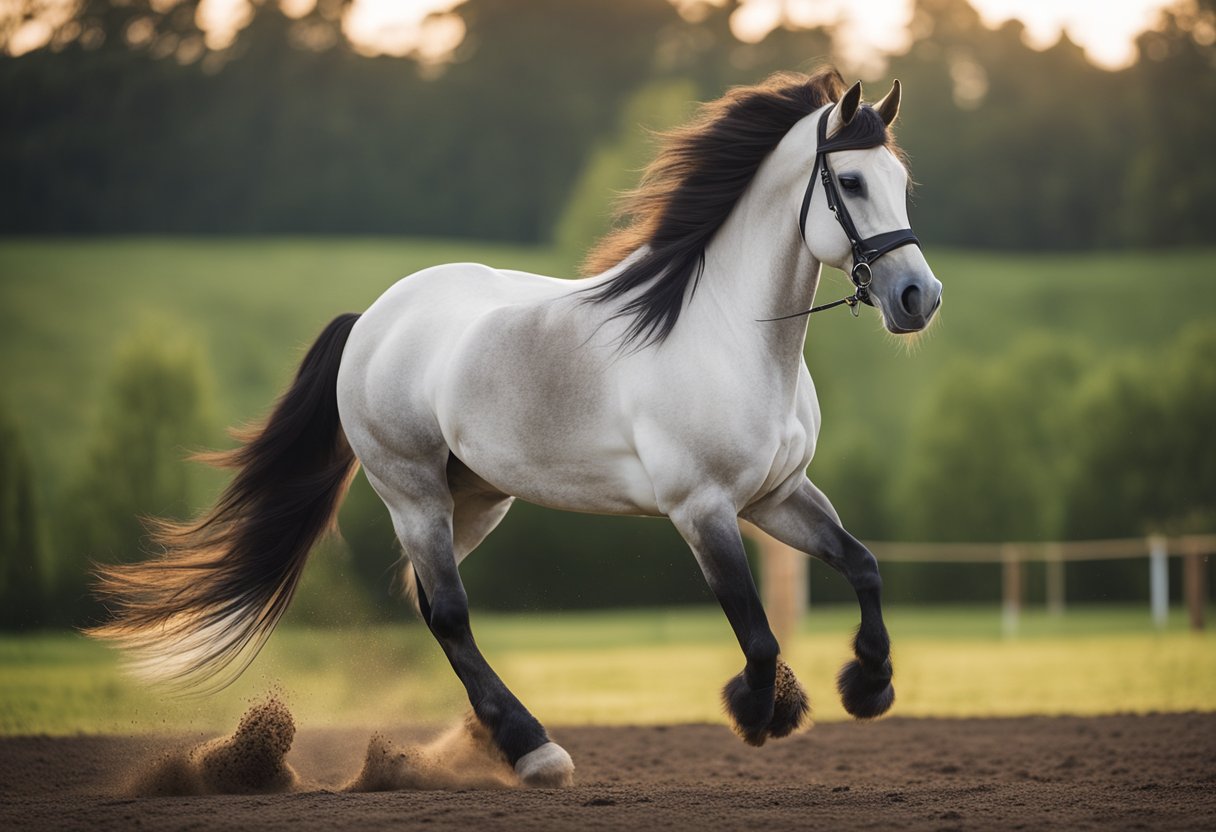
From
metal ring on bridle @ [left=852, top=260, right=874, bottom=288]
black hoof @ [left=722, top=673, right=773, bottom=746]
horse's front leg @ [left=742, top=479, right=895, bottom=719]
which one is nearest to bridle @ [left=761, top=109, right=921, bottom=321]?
metal ring on bridle @ [left=852, top=260, right=874, bottom=288]

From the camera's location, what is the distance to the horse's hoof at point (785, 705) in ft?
15.0

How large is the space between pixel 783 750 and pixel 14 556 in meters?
9.51

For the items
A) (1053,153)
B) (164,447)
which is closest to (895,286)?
(164,447)

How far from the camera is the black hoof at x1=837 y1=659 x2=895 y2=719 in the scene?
4598mm

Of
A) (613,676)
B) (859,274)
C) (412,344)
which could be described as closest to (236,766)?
(412,344)

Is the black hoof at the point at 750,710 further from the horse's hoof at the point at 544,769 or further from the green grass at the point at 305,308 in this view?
the green grass at the point at 305,308

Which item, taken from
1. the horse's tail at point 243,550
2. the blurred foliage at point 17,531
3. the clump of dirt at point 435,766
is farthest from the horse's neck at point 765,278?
the blurred foliage at point 17,531

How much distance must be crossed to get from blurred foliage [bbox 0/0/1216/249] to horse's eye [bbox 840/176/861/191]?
31736 mm

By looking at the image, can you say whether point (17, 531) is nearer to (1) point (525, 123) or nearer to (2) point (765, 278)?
(2) point (765, 278)

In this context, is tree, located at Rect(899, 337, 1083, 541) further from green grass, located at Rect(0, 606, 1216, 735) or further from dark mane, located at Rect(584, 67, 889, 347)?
dark mane, located at Rect(584, 67, 889, 347)

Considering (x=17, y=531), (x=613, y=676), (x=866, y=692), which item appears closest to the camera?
(x=866, y=692)

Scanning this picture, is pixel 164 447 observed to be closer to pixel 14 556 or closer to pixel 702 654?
pixel 14 556

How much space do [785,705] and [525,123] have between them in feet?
130

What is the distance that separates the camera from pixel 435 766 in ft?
17.0
